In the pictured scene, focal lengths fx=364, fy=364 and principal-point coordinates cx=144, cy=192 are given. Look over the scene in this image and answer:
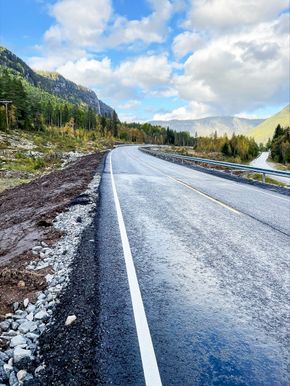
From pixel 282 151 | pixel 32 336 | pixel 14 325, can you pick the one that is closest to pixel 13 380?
pixel 32 336

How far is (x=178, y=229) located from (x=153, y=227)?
0.58 metres

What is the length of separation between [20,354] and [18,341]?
0.27 meters

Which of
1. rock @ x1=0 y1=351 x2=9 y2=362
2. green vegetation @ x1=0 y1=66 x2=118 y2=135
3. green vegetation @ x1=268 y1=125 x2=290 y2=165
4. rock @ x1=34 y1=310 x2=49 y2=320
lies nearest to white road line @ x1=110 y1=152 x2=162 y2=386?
rock @ x1=34 y1=310 x2=49 y2=320

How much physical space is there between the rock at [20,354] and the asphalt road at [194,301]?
26.5 inches

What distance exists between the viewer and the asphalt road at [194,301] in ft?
10.9

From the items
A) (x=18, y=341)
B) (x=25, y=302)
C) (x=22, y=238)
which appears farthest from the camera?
(x=22, y=238)

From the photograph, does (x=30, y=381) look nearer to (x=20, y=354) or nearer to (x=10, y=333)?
(x=20, y=354)

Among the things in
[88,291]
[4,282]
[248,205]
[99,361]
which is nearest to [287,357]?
[99,361]

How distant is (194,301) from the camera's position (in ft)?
15.2

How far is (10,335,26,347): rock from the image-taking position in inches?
144

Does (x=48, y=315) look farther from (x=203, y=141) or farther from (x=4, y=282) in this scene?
(x=203, y=141)

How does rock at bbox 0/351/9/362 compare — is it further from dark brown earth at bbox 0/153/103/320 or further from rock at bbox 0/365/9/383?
dark brown earth at bbox 0/153/103/320

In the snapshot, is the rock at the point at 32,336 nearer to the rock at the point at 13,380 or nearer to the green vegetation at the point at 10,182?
the rock at the point at 13,380

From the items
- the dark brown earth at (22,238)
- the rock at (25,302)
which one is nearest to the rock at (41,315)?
the rock at (25,302)
